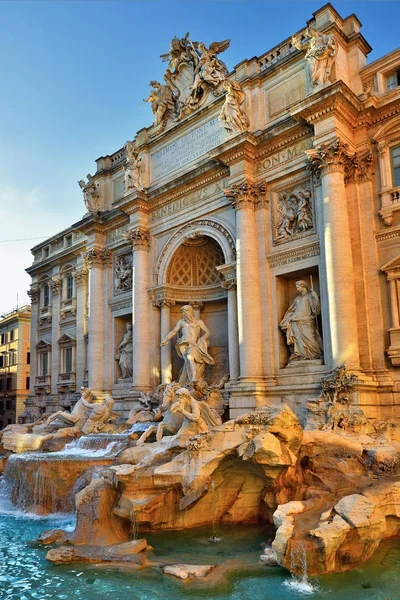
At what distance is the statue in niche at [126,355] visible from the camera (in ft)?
69.8

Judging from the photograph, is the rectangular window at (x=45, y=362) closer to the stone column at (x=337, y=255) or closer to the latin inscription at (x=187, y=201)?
the latin inscription at (x=187, y=201)

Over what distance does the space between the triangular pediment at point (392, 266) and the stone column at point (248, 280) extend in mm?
3880

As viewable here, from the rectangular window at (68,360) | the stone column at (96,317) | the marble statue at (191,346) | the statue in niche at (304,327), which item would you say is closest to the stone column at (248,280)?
the statue in niche at (304,327)

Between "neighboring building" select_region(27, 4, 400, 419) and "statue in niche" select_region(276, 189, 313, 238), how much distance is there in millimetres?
43

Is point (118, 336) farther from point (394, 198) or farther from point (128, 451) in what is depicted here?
point (394, 198)

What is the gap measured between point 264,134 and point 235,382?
7.84m

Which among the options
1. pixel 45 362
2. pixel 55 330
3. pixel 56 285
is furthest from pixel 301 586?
pixel 45 362

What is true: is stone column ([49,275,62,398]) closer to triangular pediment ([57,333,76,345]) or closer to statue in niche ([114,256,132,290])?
triangular pediment ([57,333,76,345])

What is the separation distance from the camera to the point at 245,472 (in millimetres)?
10648

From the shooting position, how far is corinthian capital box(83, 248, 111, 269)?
2297cm

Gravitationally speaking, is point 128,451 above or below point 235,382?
below

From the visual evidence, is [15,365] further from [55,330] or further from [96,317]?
[96,317]

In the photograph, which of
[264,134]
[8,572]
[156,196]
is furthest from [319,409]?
[156,196]

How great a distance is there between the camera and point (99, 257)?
2302 cm
